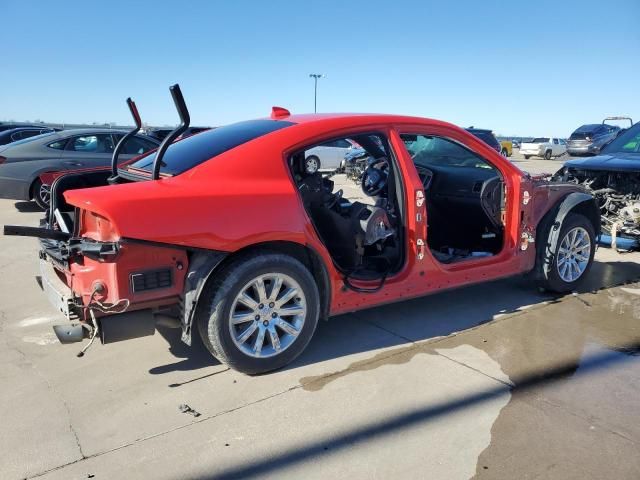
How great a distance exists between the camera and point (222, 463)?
8.04 ft

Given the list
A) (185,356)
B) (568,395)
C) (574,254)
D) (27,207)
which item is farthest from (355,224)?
(27,207)

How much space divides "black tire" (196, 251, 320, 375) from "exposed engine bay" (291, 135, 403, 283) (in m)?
0.47

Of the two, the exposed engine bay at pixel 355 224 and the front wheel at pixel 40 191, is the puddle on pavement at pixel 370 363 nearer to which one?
the exposed engine bay at pixel 355 224

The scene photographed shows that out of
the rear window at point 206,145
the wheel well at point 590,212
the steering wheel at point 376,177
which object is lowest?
the wheel well at point 590,212

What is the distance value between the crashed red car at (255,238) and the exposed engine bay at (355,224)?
1 cm

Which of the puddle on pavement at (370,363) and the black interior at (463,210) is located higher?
the black interior at (463,210)

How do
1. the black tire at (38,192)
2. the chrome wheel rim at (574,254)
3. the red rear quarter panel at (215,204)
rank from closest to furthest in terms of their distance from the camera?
the red rear quarter panel at (215,204) < the chrome wheel rim at (574,254) < the black tire at (38,192)

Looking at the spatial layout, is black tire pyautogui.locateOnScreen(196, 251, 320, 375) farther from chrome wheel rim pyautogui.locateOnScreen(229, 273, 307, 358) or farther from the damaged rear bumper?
the damaged rear bumper

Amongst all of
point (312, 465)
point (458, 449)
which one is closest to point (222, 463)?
point (312, 465)

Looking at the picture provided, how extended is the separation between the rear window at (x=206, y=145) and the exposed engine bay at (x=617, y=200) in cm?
402

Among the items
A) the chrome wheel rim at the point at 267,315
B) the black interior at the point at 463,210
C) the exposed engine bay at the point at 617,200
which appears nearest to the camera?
the chrome wheel rim at the point at 267,315

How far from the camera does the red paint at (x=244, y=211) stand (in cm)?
279

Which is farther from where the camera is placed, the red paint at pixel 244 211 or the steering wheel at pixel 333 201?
the steering wheel at pixel 333 201

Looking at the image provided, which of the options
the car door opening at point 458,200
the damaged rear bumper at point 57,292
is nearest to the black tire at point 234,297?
the damaged rear bumper at point 57,292
